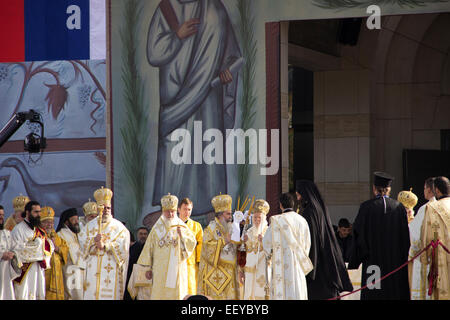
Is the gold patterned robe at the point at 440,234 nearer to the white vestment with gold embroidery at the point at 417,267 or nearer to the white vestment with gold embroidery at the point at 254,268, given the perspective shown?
the white vestment with gold embroidery at the point at 417,267

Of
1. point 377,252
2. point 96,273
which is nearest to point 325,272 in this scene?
point 377,252

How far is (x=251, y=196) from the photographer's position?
14.9 metres

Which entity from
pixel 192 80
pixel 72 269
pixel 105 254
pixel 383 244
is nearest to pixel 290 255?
pixel 383 244

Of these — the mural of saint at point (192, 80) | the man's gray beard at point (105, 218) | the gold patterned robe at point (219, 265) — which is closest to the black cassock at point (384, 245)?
the gold patterned robe at point (219, 265)

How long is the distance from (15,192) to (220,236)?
11.1 meters

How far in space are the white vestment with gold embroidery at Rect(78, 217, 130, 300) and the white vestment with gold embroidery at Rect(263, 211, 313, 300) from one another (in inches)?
99.3

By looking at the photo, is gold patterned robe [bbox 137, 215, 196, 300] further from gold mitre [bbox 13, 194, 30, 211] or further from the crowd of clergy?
gold mitre [bbox 13, 194, 30, 211]

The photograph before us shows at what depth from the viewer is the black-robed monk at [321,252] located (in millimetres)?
11188

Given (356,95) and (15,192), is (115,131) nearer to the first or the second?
(356,95)

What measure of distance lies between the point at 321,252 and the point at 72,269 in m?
3.89

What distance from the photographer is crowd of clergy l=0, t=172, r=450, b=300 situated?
36.0 feet

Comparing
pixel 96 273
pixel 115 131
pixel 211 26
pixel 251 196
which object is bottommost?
pixel 96 273

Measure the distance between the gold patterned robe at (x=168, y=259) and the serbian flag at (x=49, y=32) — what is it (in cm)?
520

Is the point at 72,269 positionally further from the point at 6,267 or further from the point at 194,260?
the point at 194,260
